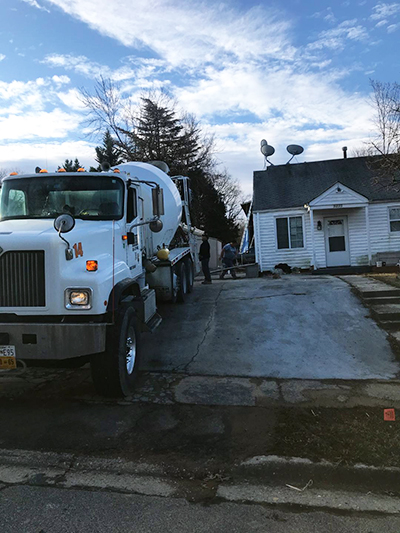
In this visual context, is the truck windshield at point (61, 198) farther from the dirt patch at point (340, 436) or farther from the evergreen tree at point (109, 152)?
the evergreen tree at point (109, 152)

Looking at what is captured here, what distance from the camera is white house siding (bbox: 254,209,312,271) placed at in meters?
19.0

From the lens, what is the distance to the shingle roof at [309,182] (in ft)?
62.5

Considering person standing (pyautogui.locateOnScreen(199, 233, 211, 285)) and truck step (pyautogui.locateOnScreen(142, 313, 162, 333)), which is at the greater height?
person standing (pyautogui.locateOnScreen(199, 233, 211, 285))

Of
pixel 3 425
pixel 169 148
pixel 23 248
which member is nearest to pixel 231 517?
→ pixel 3 425

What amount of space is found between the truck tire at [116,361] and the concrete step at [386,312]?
543cm

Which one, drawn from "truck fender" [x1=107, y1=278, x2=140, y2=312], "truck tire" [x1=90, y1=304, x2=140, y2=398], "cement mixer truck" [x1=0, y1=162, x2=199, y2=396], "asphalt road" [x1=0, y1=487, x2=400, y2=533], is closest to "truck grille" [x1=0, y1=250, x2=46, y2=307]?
"cement mixer truck" [x1=0, y1=162, x2=199, y2=396]

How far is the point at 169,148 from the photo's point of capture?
34531mm

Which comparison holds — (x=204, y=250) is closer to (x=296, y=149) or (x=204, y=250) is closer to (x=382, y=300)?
(x=382, y=300)

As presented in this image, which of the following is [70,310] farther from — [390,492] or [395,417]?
[395,417]

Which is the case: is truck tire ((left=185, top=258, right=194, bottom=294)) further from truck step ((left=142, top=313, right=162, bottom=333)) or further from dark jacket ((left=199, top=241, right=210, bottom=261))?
truck step ((left=142, top=313, right=162, bottom=333))

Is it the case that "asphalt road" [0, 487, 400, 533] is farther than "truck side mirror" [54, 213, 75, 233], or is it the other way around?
"truck side mirror" [54, 213, 75, 233]

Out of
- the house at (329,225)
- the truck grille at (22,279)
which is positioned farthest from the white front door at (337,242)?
the truck grille at (22,279)

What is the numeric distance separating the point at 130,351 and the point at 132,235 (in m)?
1.83

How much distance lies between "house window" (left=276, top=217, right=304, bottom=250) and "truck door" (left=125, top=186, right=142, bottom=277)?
516 inches
